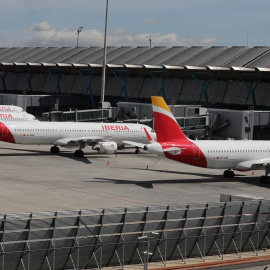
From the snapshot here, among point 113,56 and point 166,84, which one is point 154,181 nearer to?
point 166,84

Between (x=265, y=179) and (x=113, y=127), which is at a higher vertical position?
(x=113, y=127)

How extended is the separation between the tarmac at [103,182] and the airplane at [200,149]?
203 centimetres

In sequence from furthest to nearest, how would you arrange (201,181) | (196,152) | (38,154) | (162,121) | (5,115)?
(5,115)
(38,154)
(201,181)
(196,152)
(162,121)

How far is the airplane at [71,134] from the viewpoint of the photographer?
81.3 meters

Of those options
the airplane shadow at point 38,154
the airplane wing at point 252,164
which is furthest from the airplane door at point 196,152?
the airplane shadow at point 38,154

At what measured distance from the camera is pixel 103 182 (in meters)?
63.7

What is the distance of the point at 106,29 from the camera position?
117250 mm

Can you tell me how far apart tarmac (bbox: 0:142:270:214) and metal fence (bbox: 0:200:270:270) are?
14.8 m

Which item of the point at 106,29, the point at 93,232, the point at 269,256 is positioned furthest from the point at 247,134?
the point at 93,232

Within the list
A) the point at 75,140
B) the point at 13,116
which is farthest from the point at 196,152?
the point at 13,116

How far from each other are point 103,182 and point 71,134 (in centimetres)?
2280

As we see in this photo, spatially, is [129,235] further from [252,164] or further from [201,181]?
[252,164]

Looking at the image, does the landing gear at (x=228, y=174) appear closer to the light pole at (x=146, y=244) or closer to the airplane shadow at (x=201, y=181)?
the airplane shadow at (x=201, y=181)

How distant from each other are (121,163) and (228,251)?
42487 millimetres
